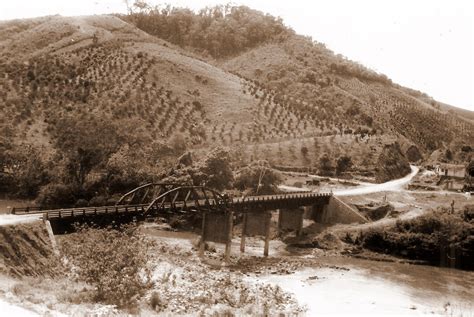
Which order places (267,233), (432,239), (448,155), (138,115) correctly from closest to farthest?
(267,233)
(432,239)
(138,115)
(448,155)

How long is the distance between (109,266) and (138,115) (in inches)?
3256

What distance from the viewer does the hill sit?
261ft

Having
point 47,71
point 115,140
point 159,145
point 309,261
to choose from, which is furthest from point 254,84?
point 309,261

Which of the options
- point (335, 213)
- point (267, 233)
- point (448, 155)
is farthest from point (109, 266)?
point (448, 155)

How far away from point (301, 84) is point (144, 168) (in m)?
119

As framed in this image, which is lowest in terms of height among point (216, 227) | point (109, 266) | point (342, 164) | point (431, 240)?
point (431, 240)

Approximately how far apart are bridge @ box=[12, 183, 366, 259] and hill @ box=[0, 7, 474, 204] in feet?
40.8

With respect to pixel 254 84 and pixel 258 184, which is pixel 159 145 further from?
pixel 254 84

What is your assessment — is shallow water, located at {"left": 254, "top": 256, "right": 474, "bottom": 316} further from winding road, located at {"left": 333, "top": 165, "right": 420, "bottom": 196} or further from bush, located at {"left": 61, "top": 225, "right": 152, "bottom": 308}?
winding road, located at {"left": 333, "top": 165, "right": 420, "bottom": 196}

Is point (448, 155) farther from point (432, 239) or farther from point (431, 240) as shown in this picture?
point (431, 240)

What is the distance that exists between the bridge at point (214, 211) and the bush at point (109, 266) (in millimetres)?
6238

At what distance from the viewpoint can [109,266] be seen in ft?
116

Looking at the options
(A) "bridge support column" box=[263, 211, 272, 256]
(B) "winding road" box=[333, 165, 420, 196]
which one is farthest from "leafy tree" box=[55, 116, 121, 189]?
(B) "winding road" box=[333, 165, 420, 196]

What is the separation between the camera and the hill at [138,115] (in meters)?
79.7
